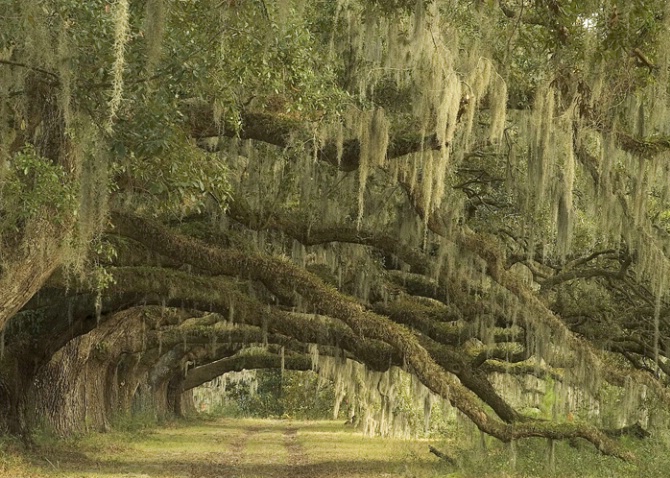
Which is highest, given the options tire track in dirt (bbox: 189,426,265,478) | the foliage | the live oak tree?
the live oak tree

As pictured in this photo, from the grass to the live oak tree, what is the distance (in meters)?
0.90

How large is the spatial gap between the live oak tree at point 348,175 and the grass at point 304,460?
0.90 meters

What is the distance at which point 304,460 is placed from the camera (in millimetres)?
19234

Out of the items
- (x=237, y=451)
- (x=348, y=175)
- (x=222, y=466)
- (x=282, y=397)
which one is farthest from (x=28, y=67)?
(x=282, y=397)

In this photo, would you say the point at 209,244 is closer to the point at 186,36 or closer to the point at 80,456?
the point at 186,36

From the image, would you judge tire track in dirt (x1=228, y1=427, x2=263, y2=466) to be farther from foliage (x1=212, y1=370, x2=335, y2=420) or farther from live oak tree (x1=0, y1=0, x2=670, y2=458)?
foliage (x1=212, y1=370, x2=335, y2=420)

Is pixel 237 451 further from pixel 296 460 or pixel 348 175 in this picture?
pixel 348 175

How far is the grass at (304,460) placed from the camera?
14.1 m

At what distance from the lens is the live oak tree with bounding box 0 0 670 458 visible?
8.17 m

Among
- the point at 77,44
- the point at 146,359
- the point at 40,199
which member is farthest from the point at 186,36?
the point at 146,359

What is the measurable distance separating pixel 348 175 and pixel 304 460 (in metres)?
7.80

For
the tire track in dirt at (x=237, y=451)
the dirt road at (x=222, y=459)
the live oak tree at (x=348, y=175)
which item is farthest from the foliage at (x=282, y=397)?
the live oak tree at (x=348, y=175)

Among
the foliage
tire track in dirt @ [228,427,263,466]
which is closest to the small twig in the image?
tire track in dirt @ [228,427,263,466]

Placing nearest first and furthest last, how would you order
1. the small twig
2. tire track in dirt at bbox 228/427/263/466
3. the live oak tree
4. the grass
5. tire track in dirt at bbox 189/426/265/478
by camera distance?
the small twig → the live oak tree → the grass → tire track in dirt at bbox 189/426/265/478 → tire track in dirt at bbox 228/427/263/466
